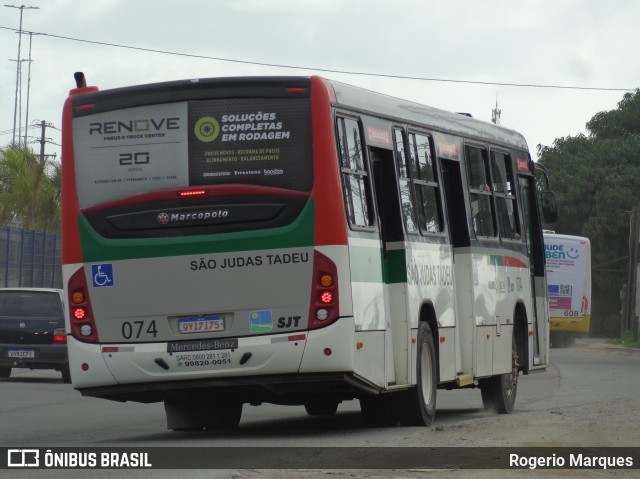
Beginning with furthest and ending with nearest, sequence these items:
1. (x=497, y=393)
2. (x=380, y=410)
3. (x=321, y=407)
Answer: (x=497, y=393)
(x=321, y=407)
(x=380, y=410)

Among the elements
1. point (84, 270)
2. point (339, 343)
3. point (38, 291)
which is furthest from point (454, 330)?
point (38, 291)

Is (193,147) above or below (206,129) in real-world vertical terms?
below

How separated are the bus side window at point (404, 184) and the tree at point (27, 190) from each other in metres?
35.2

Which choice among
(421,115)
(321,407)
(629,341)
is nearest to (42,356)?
(321,407)

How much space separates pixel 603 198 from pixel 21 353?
145 ft

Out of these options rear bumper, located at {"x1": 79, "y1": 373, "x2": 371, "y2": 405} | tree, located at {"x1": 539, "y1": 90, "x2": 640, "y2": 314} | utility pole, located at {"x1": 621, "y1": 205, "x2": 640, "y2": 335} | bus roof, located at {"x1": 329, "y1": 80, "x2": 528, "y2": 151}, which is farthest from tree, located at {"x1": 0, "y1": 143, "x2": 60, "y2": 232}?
rear bumper, located at {"x1": 79, "y1": 373, "x2": 371, "y2": 405}

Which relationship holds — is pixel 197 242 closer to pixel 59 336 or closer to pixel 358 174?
pixel 358 174

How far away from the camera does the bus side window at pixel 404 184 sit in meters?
14.5

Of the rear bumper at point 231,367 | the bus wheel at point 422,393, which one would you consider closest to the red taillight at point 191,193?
the rear bumper at point 231,367

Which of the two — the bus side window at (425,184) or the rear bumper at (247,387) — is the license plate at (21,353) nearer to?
the bus side window at (425,184)

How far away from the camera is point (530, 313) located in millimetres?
19094

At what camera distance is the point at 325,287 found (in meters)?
12.7

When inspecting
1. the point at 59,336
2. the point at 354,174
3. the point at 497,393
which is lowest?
the point at 497,393

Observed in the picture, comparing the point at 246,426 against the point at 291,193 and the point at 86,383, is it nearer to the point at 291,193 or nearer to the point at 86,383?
the point at 86,383
